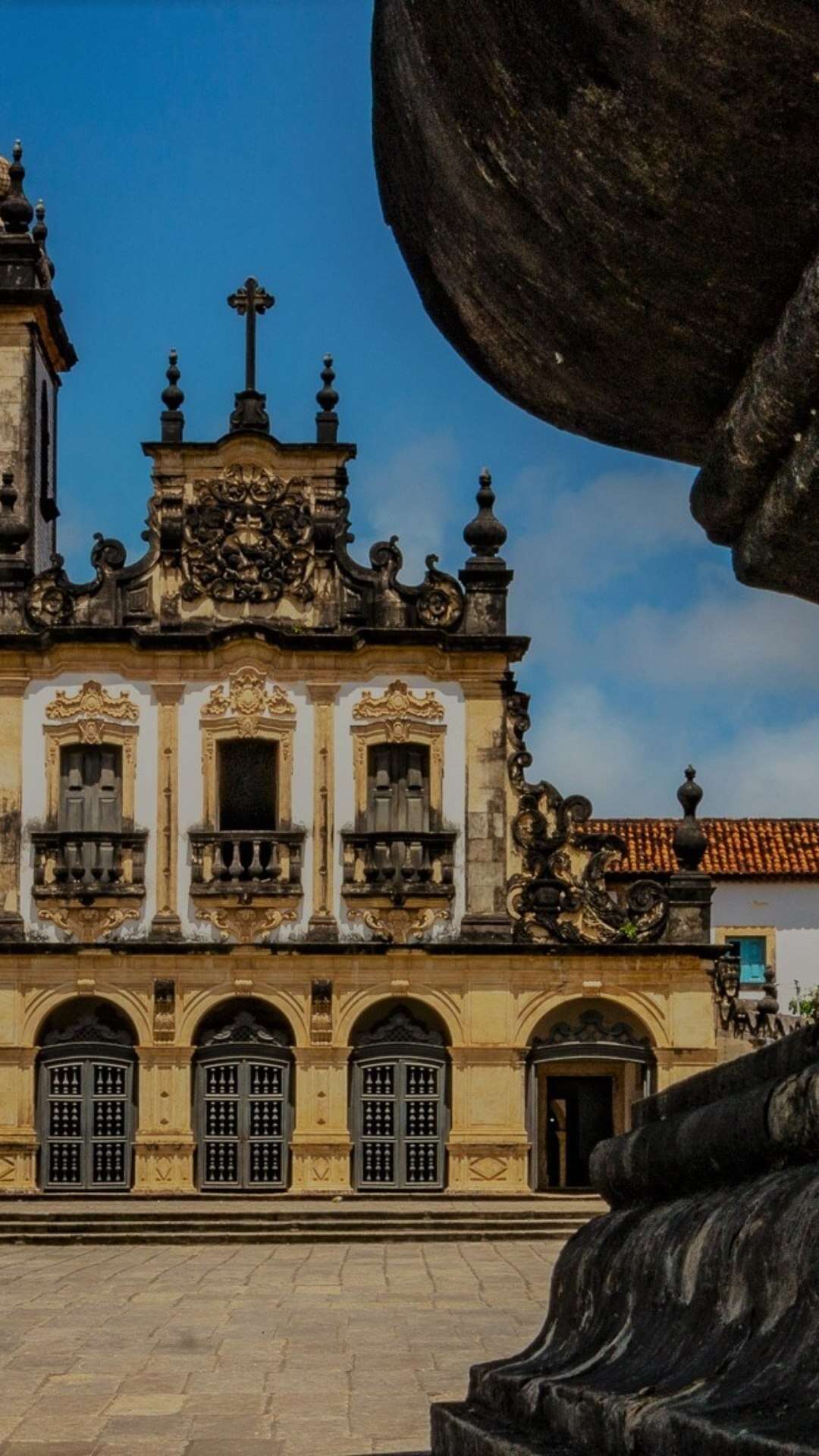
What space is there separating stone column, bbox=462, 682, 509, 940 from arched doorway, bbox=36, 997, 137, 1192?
524 centimetres

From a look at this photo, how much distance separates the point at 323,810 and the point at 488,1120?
4828 millimetres

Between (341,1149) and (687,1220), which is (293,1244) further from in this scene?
(687,1220)

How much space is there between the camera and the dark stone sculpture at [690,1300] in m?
3.36

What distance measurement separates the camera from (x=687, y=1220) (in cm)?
427

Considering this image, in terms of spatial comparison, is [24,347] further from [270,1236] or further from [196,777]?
[270,1236]

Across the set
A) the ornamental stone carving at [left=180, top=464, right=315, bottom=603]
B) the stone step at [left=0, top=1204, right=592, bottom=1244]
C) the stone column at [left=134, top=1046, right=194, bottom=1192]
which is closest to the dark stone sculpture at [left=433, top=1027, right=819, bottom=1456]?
the stone step at [left=0, top=1204, right=592, bottom=1244]

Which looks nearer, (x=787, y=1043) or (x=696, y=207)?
(x=696, y=207)

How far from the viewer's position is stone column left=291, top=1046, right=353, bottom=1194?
102ft

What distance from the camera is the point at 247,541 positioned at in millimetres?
33219

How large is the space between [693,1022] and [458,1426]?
89.6ft

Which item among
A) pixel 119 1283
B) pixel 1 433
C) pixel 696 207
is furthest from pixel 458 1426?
pixel 1 433

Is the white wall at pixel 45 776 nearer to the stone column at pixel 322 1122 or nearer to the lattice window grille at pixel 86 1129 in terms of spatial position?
the lattice window grille at pixel 86 1129

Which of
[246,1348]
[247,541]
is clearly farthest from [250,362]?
[246,1348]

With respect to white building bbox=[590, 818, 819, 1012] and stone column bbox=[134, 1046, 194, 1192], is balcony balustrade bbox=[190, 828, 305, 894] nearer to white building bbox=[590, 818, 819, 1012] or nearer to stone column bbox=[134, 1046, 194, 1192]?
stone column bbox=[134, 1046, 194, 1192]
